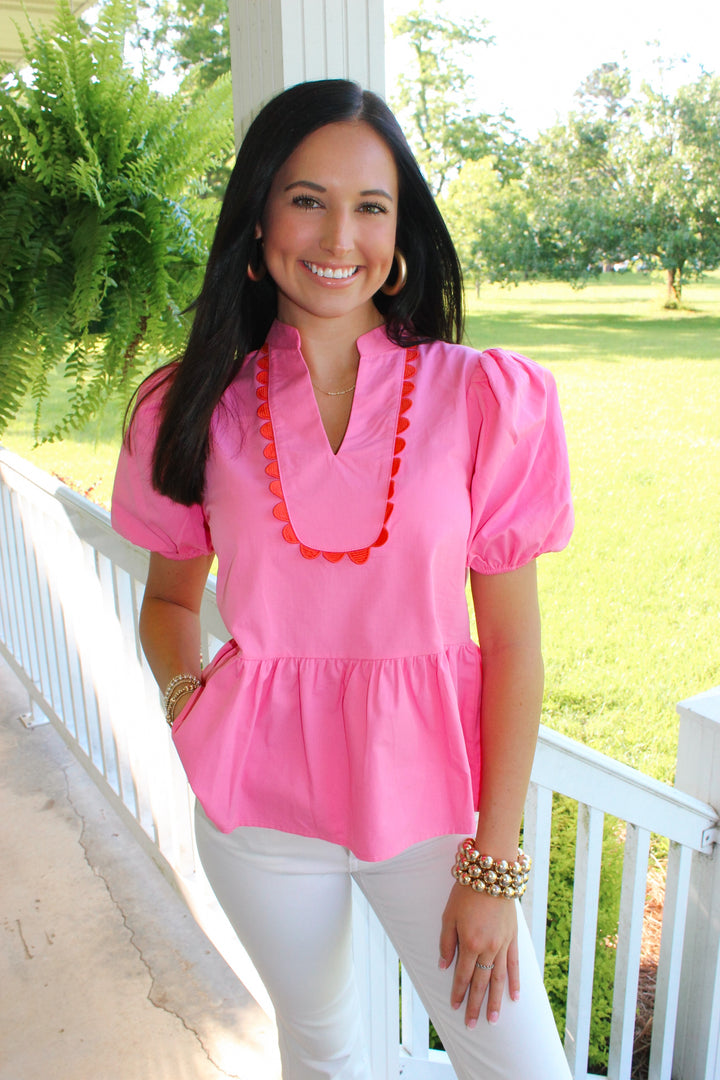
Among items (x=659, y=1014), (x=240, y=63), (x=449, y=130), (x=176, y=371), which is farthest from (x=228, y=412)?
(x=449, y=130)

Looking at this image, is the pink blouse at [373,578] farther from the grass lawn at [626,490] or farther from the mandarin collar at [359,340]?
the grass lawn at [626,490]

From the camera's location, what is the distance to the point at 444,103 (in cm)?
903

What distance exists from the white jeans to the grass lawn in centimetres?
68

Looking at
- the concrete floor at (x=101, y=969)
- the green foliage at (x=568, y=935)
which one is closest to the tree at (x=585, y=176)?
the green foliage at (x=568, y=935)

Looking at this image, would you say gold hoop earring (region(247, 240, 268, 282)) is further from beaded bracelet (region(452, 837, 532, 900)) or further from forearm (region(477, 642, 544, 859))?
beaded bracelet (region(452, 837, 532, 900))

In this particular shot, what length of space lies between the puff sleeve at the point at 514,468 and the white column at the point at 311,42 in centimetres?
44

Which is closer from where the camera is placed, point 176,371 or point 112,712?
point 176,371

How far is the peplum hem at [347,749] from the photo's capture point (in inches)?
37.1

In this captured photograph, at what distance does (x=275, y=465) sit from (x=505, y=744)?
369 mm

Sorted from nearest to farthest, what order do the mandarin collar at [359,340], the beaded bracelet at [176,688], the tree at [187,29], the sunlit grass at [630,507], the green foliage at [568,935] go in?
the mandarin collar at [359,340] → the beaded bracelet at [176,688] → the green foliage at [568,935] → the sunlit grass at [630,507] → the tree at [187,29]

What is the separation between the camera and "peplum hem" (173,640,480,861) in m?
0.94

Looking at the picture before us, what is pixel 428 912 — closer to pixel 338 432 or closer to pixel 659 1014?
pixel 338 432

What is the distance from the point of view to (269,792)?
0.99 meters

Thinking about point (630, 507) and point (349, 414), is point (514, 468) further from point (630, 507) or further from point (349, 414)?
point (630, 507)
